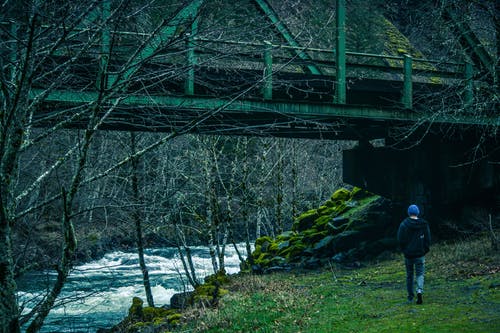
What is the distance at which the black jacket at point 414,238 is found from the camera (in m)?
9.48

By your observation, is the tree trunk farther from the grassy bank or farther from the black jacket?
the black jacket

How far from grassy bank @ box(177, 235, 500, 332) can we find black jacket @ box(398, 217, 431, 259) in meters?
0.89

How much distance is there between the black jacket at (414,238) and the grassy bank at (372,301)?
0.89 m

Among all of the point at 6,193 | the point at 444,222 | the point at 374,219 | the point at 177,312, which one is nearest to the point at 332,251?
the point at 374,219

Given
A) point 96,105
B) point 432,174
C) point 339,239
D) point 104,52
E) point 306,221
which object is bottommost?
point 339,239

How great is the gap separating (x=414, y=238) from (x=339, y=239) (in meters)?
7.95

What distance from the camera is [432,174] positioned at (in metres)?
16.4

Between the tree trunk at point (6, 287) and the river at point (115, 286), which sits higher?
the tree trunk at point (6, 287)

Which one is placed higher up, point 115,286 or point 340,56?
point 340,56

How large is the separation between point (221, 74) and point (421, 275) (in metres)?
6.56

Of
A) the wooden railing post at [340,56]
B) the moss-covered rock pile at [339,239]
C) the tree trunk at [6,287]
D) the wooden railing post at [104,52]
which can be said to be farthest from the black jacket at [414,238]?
the tree trunk at [6,287]

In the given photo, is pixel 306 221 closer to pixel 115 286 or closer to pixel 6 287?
pixel 115 286

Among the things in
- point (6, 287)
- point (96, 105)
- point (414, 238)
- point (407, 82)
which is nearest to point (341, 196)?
point (407, 82)

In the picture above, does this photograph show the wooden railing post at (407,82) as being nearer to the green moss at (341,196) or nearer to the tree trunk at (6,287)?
the green moss at (341,196)
